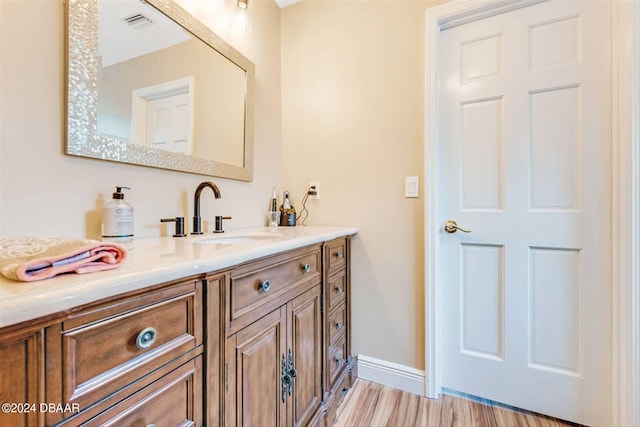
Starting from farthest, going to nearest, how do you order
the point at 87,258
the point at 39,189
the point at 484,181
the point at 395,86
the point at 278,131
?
the point at 278,131 → the point at 395,86 → the point at 484,181 → the point at 39,189 → the point at 87,258

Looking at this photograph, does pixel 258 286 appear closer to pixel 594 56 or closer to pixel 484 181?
pixel 484 181

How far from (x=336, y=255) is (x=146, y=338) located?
3.34 feet

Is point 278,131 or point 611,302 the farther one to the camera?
point 278,131

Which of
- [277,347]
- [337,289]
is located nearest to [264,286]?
[277,347]

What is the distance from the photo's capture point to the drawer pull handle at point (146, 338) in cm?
Result: 53

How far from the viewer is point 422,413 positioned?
4.48 ft

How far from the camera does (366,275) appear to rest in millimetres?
1662

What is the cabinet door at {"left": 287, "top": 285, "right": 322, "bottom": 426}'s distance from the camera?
41.2 inches

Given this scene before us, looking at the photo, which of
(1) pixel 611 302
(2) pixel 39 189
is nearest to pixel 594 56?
Answer: (1) pixel 611 302

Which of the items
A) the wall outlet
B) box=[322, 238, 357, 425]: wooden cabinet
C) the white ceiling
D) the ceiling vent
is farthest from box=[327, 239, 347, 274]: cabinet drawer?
the white ceiling

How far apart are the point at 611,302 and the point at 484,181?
29.2 inches

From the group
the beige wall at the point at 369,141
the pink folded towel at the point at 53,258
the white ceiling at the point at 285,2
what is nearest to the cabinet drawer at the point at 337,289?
the beige wall at the point at 369,141

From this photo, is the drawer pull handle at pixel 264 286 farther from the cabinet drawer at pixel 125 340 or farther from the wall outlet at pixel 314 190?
the wall outlet at pixel 314 190

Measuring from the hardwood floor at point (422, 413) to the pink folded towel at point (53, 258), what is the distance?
131 centimetres
